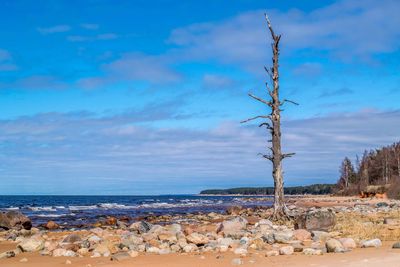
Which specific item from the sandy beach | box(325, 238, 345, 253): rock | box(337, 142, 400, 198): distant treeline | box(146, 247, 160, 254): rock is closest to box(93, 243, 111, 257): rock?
the sandy beach

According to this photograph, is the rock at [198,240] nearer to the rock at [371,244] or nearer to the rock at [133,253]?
→ the rock at [133,253]

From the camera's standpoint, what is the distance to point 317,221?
1373 cm

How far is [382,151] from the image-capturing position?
87500 mm

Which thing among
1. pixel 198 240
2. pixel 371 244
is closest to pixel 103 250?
pixel 198 240

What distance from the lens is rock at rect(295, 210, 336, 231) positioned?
13.6 metres

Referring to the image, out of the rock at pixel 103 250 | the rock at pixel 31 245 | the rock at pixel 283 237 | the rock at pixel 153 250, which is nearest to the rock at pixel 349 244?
the rock at pixel 283 237

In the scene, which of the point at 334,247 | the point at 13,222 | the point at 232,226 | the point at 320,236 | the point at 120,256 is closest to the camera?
the point at 334,247

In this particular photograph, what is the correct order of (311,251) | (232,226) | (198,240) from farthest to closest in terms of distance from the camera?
1. (232,226)
2. (198,240)
3. (311,251)

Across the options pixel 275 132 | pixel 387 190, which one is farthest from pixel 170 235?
pixel 387 190

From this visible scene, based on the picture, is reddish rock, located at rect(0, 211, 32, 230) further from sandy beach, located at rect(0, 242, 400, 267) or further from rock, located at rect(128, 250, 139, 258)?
rock, located at rect(128, 250, 139, 258)

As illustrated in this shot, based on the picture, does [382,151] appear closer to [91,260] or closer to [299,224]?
[299,224]

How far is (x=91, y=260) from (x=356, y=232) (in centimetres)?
676

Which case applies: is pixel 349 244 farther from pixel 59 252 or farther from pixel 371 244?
pixel 59 252

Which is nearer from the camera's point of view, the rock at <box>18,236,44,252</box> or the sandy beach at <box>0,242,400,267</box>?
the sandy beach at <box>0,242,400,267</box>
